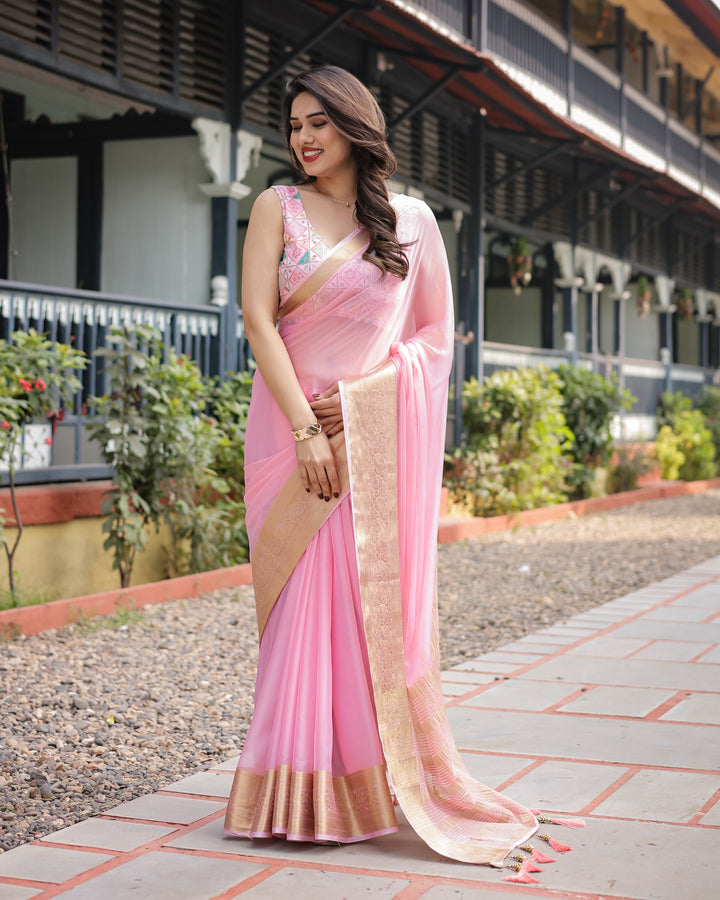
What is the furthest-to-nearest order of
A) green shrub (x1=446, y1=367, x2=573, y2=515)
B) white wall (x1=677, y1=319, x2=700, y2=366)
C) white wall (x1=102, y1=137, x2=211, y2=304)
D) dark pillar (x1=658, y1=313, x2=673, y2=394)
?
1. white wall (x1=677, y1=319, x2=700, y2=366)
2. dark pillar (x1=658, y1=313, x2=673, y2=394)
3. green shrub (x1=446, y1=367, x2=573, y2=515)
4. white wall (x1=102, y1=137, x2=211, y2=304)

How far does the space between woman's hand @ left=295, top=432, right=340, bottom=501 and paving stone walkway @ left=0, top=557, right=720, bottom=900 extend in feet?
2.77

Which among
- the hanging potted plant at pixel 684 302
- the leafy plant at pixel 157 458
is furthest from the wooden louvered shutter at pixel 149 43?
the hanging potted plant at pixel 684 302

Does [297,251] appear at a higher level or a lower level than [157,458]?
higher

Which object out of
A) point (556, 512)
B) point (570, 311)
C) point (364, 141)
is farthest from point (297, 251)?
point (570, 311)

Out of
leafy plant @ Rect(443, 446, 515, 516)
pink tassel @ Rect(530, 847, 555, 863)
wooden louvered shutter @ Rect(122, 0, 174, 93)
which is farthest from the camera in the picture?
leafy plant @ Rect(443, 446, 515, 516)

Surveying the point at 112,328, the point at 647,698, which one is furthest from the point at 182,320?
the point at 647,698

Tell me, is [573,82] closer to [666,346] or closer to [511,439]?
[511,439]

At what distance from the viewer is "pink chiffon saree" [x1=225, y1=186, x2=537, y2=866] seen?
297 centimetres

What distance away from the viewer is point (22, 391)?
625 cm

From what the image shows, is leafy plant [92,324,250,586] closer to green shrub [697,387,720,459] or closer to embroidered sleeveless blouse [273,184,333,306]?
embroidered sleeveless blouse [273,184,333,306]

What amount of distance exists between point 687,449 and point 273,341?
1524 centimetres

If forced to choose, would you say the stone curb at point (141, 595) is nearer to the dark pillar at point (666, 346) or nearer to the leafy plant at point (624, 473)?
the leafy plant at point (624, 473)

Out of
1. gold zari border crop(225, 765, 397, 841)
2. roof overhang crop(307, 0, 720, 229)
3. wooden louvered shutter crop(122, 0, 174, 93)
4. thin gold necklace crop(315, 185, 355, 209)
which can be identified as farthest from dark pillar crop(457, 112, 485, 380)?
gold zari border crop(225, 765, 397, 841)

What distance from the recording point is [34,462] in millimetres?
6980
